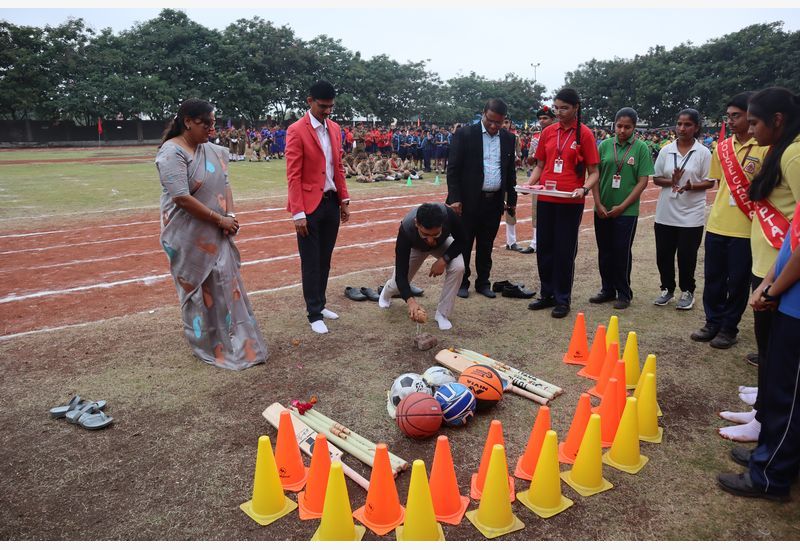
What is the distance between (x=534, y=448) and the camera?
338 centimetres

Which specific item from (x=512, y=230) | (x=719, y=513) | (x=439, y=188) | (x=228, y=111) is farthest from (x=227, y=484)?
(x=228, y=111)

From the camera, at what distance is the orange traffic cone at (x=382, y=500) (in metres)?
2.86

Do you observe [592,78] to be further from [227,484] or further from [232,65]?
[227,484]

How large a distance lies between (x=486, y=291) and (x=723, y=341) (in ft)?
9.09

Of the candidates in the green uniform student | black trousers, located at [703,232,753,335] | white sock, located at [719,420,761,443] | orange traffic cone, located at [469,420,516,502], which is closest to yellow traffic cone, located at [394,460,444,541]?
orange traffic cone, located at [469,420,516,502]

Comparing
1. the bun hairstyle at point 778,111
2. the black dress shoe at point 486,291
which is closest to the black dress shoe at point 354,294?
the black dress shoe at point 486,291

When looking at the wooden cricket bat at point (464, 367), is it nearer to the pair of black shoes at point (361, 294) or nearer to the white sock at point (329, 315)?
the white sock at point (329, 315)

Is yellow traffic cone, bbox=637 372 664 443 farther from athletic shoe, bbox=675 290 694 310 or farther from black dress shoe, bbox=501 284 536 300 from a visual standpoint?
black dress shoe, bbox=501 284 536 300

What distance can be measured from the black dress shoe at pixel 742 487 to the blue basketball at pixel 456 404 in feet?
5.28

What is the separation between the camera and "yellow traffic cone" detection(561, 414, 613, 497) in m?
3.20

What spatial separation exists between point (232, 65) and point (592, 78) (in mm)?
44217

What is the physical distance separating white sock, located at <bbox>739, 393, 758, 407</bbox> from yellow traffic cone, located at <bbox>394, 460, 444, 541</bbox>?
293cm

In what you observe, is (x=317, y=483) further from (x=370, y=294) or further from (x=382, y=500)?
(x=370, y=294)

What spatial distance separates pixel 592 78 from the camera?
67438 mm
